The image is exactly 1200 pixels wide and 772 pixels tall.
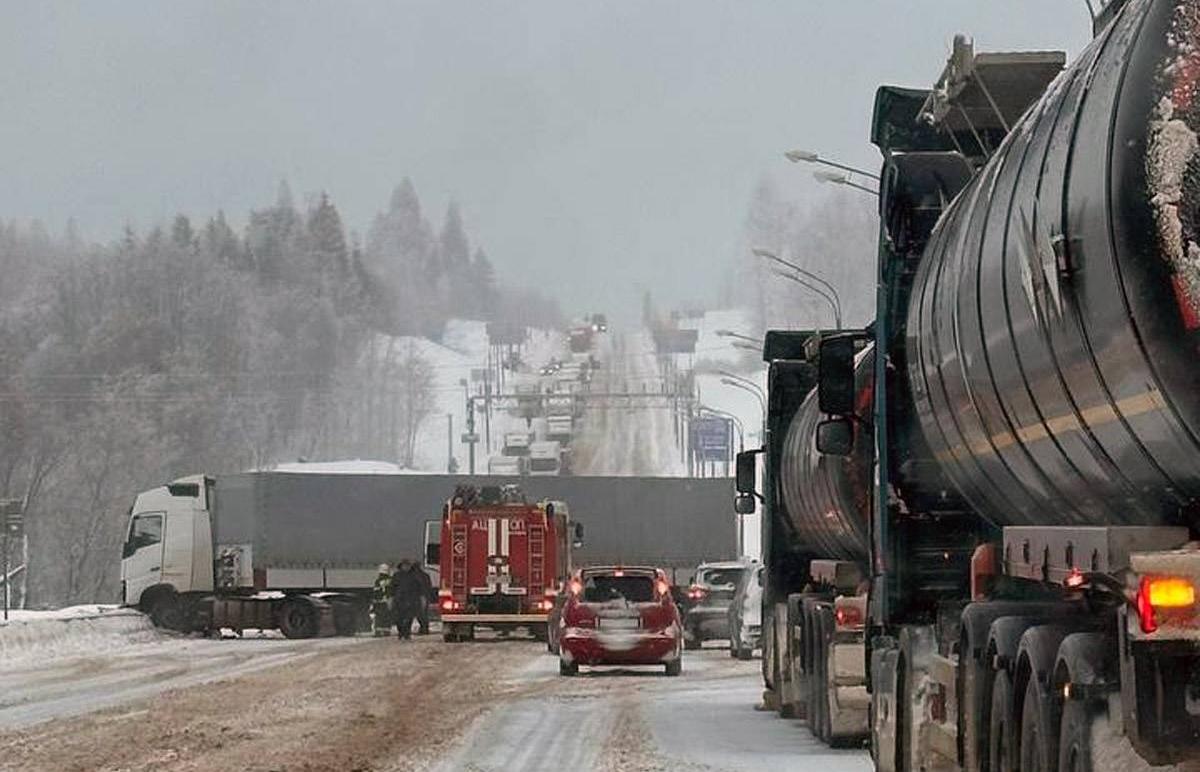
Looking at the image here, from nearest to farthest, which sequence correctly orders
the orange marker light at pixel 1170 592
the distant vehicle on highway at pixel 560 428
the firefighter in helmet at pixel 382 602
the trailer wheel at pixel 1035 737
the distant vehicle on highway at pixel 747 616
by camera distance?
the orange marker light at pixel 1170 592
the trailer wheel at pixel 1035 737
the distant vehicle on highway at pixel 747 616
the firefighter in helmet at pixel 382 602
the distant vehicle on highway at pixel 560 428

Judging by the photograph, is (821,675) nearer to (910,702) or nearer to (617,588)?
(910,702)

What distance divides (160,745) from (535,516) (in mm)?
27428

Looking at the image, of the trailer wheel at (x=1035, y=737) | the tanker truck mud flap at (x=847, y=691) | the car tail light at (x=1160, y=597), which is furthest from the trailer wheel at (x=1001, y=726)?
the tanker truck mud flap at (x=847, y=691)

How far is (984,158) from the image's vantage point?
1356cm

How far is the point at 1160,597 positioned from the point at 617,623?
78.0ft

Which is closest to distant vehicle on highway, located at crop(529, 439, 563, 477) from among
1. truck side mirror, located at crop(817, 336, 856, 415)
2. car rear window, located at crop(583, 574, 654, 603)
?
car rear window, located at crop(583, 574, 654, 603)

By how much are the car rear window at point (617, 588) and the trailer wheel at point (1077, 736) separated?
22.5 meters

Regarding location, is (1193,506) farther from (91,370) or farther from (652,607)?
(91,370)

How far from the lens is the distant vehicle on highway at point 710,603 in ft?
137

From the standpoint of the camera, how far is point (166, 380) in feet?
429

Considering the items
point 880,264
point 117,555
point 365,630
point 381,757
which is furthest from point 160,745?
point 117,555

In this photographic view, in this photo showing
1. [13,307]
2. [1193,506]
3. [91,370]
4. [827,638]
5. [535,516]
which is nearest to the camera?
[1193,506]

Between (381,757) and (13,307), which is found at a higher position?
(13,307)

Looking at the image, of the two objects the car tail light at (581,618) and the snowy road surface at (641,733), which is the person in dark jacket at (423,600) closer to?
the car tail light at (581,618)
